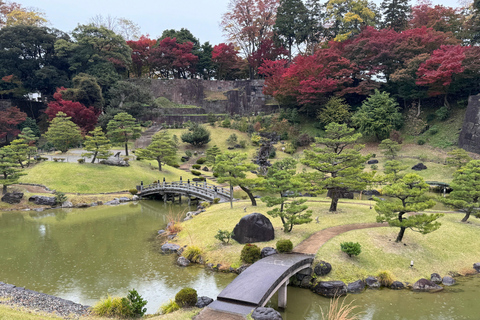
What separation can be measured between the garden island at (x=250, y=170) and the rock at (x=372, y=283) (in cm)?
5

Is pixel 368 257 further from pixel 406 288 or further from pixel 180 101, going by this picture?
pixel 180 101

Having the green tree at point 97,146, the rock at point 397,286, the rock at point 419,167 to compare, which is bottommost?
the rock at point 397,286

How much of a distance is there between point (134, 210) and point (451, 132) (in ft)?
130

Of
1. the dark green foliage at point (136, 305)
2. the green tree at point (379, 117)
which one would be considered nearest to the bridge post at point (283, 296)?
the dark green foliage at point (136, 305)

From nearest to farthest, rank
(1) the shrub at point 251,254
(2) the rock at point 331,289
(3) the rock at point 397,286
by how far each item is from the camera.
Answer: (2) the rock at point 331,289 → (3) the rock at point 397,286 → (1) the shrub at point 251,254

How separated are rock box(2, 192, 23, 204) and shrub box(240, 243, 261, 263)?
25.5 m

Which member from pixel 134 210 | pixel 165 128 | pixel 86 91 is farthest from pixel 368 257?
pixel 86 91

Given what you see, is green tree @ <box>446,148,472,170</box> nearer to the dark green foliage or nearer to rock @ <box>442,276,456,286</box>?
rock @ <box>442,276,456,286</box>

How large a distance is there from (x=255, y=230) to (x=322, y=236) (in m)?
3.94

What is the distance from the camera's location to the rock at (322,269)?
16250 mm

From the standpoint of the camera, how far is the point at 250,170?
96.1 feet

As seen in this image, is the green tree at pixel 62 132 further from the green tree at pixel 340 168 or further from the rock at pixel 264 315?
the rock at pixel 264 315

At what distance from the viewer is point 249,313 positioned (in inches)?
461

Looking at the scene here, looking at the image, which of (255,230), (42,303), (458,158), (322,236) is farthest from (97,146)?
(458,158)
